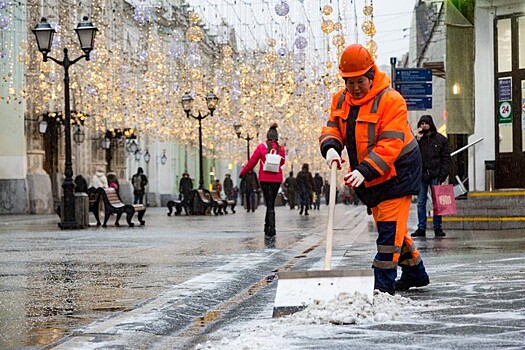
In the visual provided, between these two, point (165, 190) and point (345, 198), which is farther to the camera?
point (345, 198)

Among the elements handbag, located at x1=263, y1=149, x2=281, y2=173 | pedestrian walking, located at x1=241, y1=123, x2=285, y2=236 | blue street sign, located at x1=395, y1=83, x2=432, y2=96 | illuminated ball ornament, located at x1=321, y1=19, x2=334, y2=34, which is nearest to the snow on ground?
handbag, located at x1=263, y1=149, x2=281, y2=173

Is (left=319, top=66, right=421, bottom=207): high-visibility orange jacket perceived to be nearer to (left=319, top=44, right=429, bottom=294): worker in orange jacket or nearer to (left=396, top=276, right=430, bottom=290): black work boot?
(left=319, top=44, right=429, bottom=294): worker in orange jacket

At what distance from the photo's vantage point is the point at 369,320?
620 cm

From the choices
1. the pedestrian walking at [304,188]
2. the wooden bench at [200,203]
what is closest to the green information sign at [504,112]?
the pedestrian walking at [304,188]

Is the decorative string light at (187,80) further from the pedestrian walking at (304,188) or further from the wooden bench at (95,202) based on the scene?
the wooden bench at (95,202)

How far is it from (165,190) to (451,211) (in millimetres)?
48415

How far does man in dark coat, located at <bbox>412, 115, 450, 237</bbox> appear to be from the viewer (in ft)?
53.6

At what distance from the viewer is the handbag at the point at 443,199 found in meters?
16.6

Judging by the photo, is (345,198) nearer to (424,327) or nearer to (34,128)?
(34,128)

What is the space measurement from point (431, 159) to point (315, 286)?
10.0m

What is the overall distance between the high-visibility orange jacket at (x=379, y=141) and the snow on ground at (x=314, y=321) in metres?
0.88

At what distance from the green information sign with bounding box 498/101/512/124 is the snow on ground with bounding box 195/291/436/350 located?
15.3 meters

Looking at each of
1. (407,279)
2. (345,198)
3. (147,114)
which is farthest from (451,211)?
(345,198)

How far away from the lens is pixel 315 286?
666 centimetres
